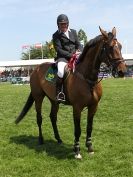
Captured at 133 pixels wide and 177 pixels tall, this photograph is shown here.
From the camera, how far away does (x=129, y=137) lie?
33.7ft

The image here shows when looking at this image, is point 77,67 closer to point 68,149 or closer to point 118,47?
point 118,47

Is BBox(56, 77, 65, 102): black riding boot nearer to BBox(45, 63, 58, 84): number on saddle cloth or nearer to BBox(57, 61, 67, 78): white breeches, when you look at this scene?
BBox(57, 61, 67, 78): white breeches

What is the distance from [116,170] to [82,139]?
3.01m

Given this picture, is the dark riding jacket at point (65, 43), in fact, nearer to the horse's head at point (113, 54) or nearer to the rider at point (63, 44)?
the rider at point (63, 44)

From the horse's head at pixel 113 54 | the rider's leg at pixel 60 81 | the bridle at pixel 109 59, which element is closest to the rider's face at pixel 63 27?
the rider's leg at pixel 60 81

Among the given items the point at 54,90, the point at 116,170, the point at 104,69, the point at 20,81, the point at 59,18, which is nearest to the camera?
the point at 116,170

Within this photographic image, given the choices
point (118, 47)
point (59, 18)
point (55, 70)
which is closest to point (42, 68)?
point (55, 70)

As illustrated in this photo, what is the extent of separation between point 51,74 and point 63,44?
0.97m

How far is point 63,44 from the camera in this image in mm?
9172

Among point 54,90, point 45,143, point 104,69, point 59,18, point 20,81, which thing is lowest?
point 20,81

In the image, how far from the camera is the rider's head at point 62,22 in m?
8.91

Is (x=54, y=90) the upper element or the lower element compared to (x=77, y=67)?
lower

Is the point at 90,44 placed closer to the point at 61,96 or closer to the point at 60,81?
the point at 60,81

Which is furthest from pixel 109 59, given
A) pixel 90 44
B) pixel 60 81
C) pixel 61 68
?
pixel 60 81
